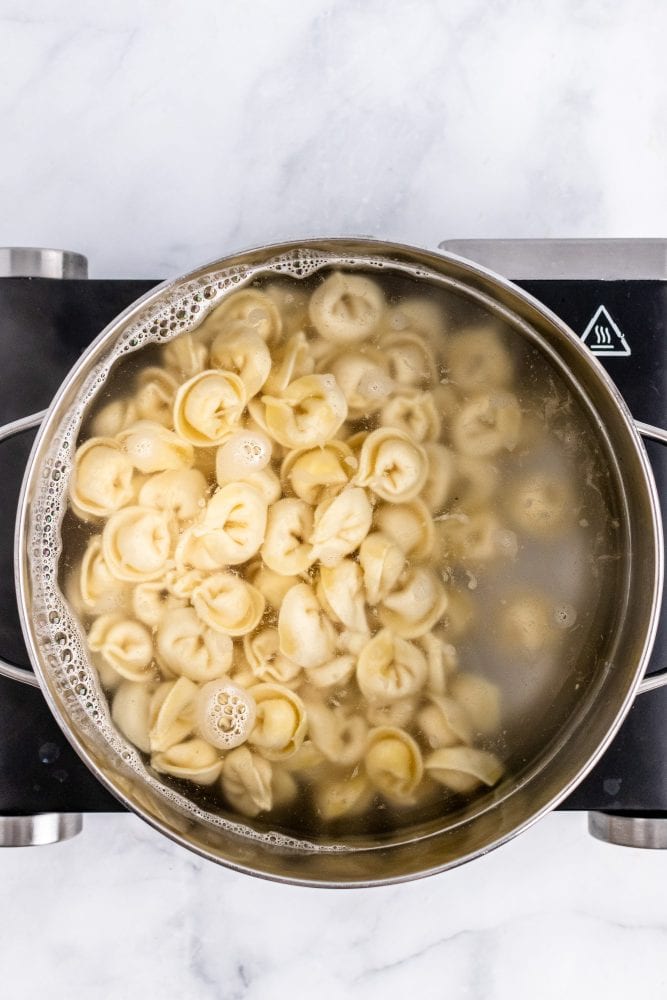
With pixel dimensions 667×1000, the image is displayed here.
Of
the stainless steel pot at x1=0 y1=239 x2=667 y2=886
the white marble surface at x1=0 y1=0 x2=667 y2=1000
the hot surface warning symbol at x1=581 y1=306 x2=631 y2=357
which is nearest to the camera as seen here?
the stainless steel pot at x1=0 y1=239 x2=667 y2=886

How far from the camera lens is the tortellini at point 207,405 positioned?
84 centimetres

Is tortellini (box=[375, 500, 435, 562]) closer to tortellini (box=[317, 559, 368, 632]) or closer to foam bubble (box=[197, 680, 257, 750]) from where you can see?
tortellini (box=[317, 559, 368, 632])

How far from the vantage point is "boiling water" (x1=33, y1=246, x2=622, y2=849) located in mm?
863

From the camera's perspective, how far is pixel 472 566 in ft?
2.84

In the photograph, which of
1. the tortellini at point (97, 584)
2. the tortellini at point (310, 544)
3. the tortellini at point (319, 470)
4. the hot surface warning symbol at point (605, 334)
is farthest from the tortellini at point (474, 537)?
the tortellini at point (97, 584)

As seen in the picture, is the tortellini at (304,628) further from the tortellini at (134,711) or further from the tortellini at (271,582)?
the tortellini at (134,711)

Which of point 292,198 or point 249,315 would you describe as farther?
point 292,198

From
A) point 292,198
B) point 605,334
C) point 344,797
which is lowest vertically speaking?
point 344,797

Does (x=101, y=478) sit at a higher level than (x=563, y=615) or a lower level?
higher

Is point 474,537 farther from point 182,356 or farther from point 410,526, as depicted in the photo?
point 182,356

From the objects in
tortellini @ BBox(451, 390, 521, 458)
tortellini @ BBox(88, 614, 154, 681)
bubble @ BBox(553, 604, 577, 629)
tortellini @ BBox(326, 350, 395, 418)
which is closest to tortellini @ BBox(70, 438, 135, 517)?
tortellini @ BBox(88, 614, 154, 681)

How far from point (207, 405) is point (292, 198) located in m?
0.36

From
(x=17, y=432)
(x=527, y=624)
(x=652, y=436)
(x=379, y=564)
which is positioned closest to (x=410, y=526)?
(x=379, y=564)

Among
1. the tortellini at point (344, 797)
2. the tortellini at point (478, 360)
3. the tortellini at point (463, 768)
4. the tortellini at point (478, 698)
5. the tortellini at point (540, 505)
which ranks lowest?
the tortellini at point (344, 797)
